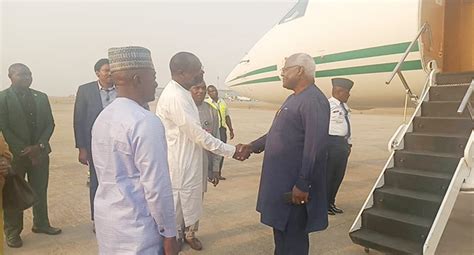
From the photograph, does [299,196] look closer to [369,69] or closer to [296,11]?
[369,69]

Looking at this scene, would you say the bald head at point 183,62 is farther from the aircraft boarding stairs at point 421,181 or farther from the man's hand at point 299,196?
the aircraft boarding stairs at point 421,181

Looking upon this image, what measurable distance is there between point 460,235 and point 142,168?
3.81 meters

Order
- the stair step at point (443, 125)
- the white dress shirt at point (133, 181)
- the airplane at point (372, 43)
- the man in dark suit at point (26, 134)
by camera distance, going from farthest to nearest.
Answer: the airplane at point (372, 43), the man in dark suit at point (26, 134), the stair step at point (443, 125), the white dress shirt at point (133, 181)

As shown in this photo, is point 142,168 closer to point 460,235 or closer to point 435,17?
point 460,235

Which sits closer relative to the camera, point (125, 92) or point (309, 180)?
point (125, 92)

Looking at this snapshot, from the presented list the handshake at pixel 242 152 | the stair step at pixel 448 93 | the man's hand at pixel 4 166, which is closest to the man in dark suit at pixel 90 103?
the man's hand at pixel 4 166

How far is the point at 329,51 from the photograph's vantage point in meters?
6.45

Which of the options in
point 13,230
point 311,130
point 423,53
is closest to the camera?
point 311,130

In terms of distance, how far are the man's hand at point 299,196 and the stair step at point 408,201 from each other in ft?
4.29

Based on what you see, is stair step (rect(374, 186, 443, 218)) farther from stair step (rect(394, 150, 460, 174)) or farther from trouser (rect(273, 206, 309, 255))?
trouser (rect(273, 206, 309, 255))

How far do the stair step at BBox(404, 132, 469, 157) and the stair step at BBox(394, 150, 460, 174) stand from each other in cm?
8

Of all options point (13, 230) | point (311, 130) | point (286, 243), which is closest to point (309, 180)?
point (311, 130)

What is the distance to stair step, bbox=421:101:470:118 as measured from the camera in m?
4.05

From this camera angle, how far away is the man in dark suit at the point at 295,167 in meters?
2.69
